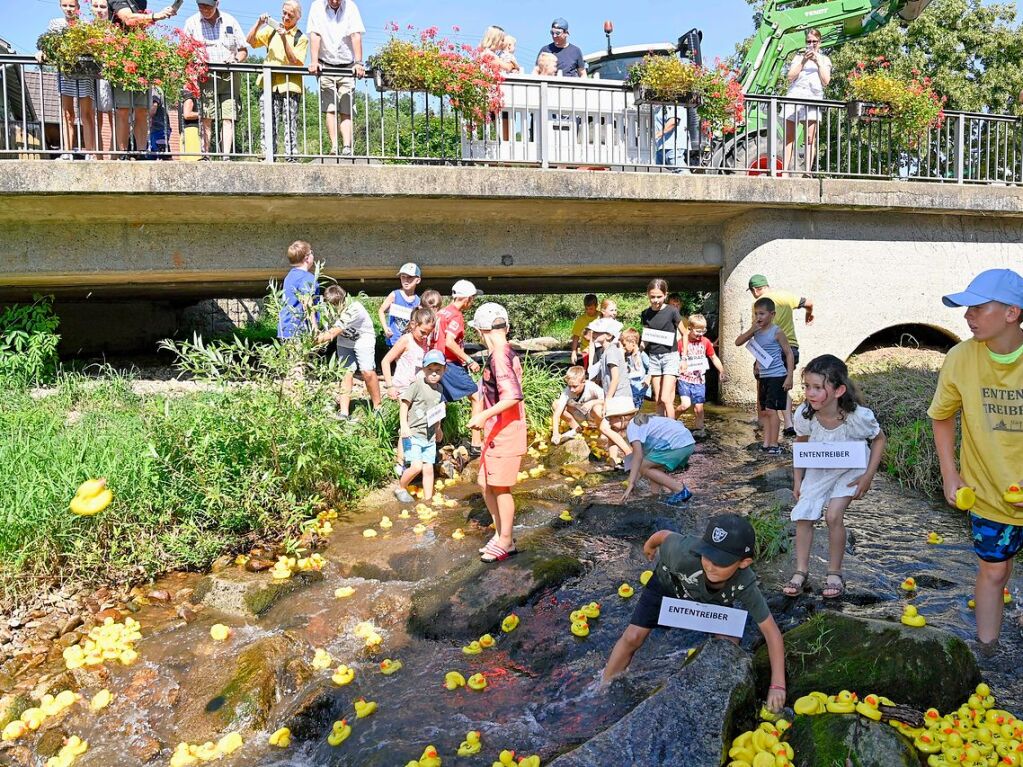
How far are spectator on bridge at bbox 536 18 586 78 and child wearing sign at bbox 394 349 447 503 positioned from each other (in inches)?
239

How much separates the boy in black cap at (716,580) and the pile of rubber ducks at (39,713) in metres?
3.18

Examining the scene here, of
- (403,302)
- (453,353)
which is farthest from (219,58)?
(453,353)

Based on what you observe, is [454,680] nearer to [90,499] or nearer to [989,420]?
[90,499]

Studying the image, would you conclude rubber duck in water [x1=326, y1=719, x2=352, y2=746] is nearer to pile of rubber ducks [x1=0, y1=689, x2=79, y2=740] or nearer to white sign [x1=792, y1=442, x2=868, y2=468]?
pile of rubber ducks [x1=0, y1=689, x2=79, y2=740]

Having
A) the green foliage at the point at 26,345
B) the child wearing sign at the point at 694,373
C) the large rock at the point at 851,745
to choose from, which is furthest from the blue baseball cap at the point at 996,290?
the green foliage at the point at 26,345

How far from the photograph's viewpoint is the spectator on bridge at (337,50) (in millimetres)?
10266

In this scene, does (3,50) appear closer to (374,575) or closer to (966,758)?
(374,575)

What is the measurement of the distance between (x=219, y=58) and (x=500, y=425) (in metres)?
6.88

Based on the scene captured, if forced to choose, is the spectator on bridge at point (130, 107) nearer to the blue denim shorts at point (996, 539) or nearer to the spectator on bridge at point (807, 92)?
the spectator on bridge at point (807, 92)

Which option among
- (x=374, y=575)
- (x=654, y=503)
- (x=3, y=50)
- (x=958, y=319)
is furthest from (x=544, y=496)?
(x=3, y=50)

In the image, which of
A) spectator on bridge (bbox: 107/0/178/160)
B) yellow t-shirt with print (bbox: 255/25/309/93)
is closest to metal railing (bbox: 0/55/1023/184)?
spectator on bridge (bbox: 107/0/178/160)

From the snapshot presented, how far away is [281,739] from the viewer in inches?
182

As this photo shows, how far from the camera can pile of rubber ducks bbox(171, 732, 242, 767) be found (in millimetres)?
4465

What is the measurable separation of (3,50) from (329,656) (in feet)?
34.5
